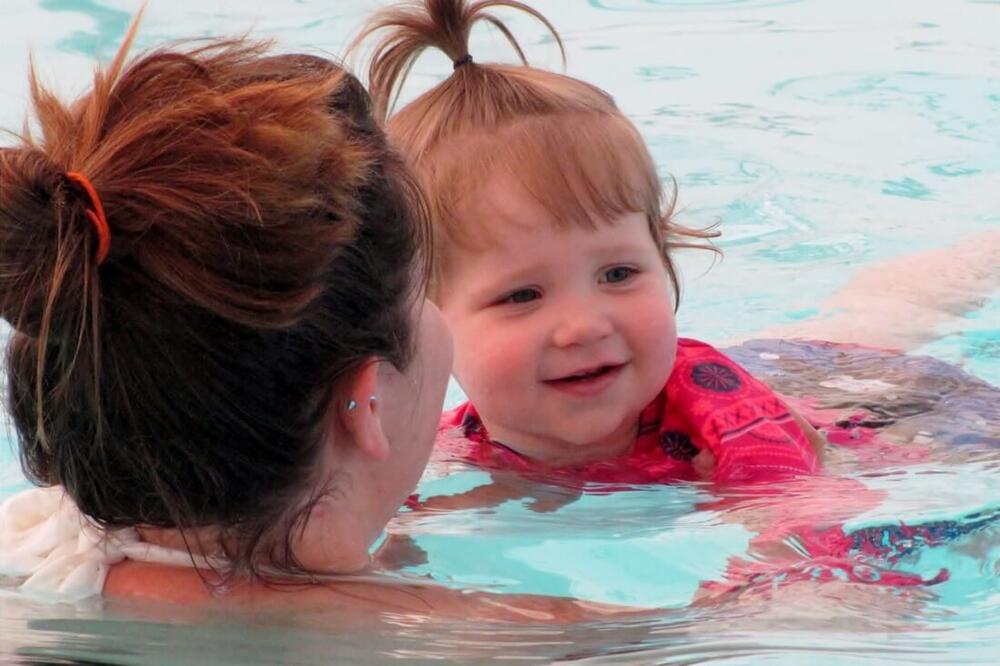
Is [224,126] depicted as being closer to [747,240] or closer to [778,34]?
[747,240]

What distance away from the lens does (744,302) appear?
4805 millimetres

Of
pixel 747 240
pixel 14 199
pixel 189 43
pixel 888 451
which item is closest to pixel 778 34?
pixel 747 240

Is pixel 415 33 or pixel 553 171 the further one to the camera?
pixel 415 33

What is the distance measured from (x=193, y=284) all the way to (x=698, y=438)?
5.24 feet

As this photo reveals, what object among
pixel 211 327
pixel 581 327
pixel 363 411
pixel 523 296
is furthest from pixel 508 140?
pixel 211 327

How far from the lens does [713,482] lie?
10.7 ft

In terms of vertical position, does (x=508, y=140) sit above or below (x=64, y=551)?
above

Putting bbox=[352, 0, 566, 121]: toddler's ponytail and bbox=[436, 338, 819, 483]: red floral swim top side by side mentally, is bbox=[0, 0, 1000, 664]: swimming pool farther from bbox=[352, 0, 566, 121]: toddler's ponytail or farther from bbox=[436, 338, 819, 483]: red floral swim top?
bbox=[352, 0, 566, 121]: toddler's ponytail

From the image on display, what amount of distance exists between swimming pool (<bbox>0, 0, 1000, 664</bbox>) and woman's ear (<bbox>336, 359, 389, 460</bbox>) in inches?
10.0

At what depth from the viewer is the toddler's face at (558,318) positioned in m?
3.14

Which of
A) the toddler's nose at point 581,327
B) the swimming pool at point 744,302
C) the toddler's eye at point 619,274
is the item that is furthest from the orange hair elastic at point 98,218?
the toddler's eye at point 619,274

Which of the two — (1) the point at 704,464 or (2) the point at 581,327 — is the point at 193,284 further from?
(1) the point at 704,464

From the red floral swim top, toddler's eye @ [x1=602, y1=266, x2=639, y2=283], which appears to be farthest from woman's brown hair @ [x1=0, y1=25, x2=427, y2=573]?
the red floral swim top

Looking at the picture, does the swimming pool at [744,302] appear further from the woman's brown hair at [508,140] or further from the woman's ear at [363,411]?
the woman's brown hair at [508,140]
